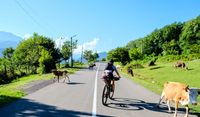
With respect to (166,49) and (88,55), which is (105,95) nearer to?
(166,49)

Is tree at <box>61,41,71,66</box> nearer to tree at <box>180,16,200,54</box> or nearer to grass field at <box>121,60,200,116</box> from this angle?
tree at <box>180,16,200,54</box>

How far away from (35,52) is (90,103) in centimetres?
6580

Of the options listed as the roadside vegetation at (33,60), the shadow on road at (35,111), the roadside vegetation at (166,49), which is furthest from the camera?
the roadside vegetation at (166,49)

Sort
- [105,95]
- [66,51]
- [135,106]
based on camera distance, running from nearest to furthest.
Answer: [135,106], [105,95], [66,51]

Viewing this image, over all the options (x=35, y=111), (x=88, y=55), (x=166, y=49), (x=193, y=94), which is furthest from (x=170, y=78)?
(x=88, y=55)

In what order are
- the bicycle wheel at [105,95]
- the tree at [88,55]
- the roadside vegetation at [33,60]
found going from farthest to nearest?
the tree at [88,55], the roadside vegetation at [33,60], the bicycle wheel at [105,95]

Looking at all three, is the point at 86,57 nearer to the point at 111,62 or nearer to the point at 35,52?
the point at 35,52

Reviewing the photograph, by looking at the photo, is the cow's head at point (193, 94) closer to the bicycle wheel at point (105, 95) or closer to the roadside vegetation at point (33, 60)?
the bicycle wheel at point (105, 95)

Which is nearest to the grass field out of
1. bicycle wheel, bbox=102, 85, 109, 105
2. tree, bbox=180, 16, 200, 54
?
bicycle wheel, bbox=102, 85, 109, 105

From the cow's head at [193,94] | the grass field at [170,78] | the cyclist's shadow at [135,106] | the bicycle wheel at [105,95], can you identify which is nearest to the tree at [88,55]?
the grass field at [170,78]

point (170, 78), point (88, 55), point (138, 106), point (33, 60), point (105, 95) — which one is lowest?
point (138, 106)

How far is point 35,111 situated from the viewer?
13273 millimetres

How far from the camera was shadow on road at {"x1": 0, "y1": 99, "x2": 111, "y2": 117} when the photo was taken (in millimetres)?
12531

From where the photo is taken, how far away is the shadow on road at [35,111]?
12.5 metres
